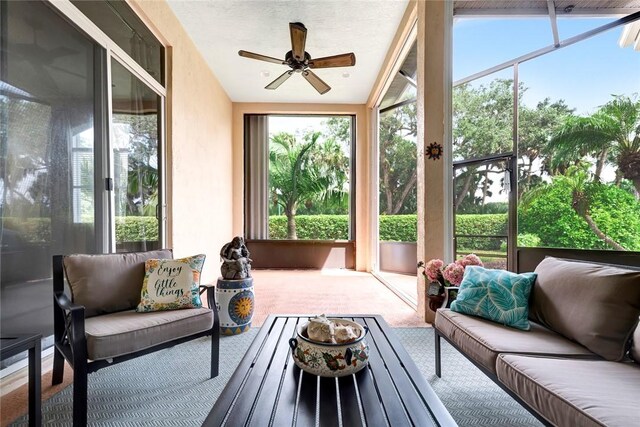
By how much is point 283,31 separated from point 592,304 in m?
3.80

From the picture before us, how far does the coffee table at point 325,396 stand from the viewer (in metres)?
0.88

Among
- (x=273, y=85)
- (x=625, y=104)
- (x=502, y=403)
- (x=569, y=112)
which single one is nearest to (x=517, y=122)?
(x=569, y=112)

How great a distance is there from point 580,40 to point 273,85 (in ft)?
10.3

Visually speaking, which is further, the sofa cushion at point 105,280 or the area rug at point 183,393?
the sofa cushion at point 105,280

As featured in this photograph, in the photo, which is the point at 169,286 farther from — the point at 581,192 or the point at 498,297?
the point at 581,192

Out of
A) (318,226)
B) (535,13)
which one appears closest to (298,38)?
(535,13)

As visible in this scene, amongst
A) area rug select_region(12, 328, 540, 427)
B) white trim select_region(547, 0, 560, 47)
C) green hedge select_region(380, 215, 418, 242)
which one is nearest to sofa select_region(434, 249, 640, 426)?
area rug select_region(12, 328, 540, 427)

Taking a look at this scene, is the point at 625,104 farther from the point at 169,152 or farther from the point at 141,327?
the point at 169,152

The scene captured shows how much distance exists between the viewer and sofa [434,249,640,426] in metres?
1.01

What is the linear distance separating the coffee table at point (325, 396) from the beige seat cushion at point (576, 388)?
1.42ft

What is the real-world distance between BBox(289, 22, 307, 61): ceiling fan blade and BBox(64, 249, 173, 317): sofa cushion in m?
2.36

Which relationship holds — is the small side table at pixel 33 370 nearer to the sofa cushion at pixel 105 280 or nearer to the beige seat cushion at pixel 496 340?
the sofa cushion at pixel 105 280

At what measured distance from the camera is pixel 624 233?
2492mm

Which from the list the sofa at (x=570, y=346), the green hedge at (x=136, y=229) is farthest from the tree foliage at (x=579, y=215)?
the green hedge at (x=136, y=229)
